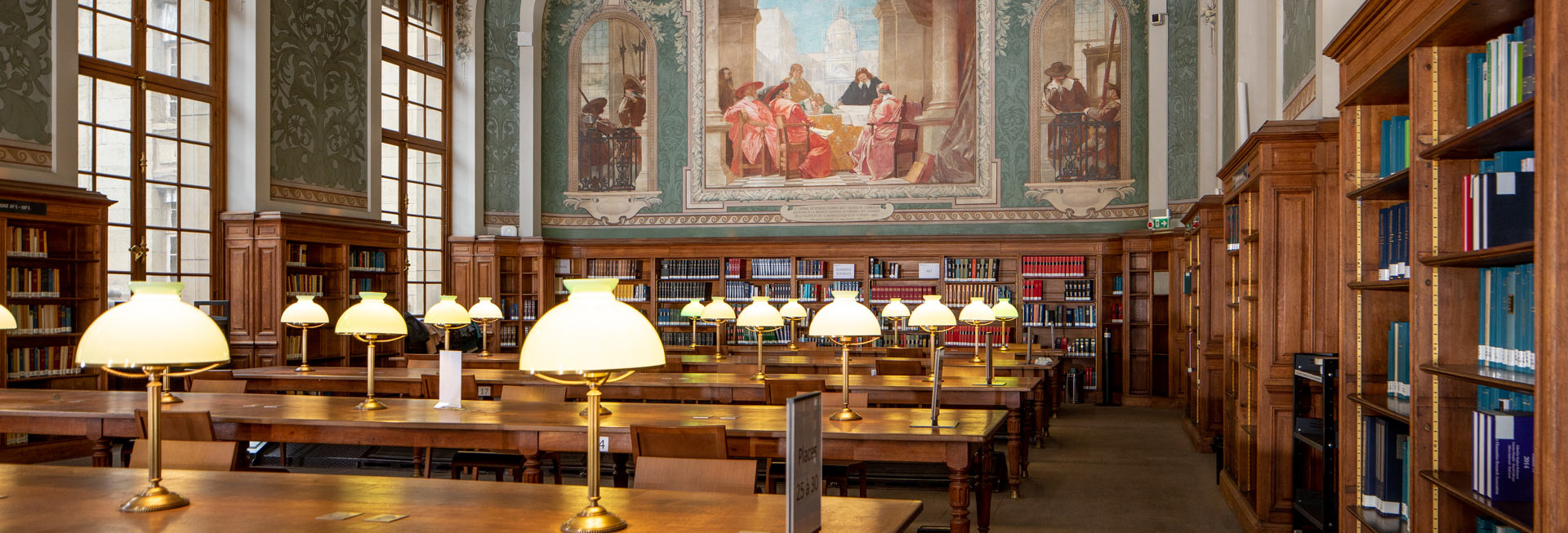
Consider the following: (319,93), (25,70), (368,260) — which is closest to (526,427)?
(25,70)

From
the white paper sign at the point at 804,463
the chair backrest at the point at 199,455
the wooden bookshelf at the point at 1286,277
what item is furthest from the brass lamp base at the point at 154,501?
the wooden bookshelf at the point at 1286,277

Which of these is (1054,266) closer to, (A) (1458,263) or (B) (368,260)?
(B) (368,260)

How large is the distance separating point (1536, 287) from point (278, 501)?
3.31 meters

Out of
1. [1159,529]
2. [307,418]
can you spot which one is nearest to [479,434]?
[307,418]

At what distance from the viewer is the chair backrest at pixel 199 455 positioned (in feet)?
13.1

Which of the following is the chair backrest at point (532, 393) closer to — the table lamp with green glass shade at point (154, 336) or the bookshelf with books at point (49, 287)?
the table lamp with green glass shade at point (154, 336)

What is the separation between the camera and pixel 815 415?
8.21ft

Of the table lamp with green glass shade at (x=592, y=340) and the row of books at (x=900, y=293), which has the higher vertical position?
the table lamp with green glass shade at (x=592, y=340)

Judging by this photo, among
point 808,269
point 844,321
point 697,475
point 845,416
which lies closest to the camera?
point 697,475

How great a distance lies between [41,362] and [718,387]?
5331mm

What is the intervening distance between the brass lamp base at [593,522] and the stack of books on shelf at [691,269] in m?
11.8

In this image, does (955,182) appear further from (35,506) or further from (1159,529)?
(35,506)

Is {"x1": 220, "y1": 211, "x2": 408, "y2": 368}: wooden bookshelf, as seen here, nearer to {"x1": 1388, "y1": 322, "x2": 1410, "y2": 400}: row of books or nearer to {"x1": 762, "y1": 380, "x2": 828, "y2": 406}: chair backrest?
{"x1": 762, "y1": 380, "x2": 828, "y2": 406}: chair backrest

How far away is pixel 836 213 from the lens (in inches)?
576
